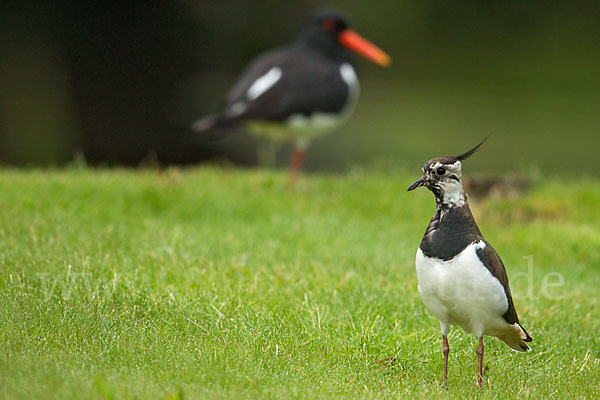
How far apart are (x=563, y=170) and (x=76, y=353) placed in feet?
41.7

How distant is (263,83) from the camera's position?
9.85 metres

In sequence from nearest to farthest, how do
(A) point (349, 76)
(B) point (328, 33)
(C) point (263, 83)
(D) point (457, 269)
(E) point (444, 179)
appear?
(D) point (457, 269)
(E) point (444, 179)
(C) point (263, 83)
(A) point (349, 76)
(B) point (328, 33)

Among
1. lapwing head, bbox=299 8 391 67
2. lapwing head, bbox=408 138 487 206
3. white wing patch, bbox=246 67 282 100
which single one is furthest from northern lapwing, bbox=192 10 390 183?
lapwing head, bbox=408 138 487 206

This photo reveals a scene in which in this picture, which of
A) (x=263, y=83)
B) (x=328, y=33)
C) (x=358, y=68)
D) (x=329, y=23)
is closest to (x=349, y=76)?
(x=328, y=33)

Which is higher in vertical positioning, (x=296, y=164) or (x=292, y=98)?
(x=292, y=98)

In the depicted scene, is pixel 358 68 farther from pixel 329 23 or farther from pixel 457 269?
pixel 457 269

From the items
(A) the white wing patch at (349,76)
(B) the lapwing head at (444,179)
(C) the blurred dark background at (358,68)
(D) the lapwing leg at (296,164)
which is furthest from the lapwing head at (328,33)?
(B) the lapwing head at (444,179)

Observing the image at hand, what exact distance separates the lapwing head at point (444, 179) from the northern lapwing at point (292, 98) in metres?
5.11

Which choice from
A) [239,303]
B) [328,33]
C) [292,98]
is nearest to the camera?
[239,303]

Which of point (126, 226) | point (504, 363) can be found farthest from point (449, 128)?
point (504, 363)

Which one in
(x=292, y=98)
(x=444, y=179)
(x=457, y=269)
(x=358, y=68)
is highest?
(x=358, y=68)

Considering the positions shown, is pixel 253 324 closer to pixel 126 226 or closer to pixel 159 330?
pixel 159 330

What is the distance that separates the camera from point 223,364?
4129 millimetres

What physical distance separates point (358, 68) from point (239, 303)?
891 inches
